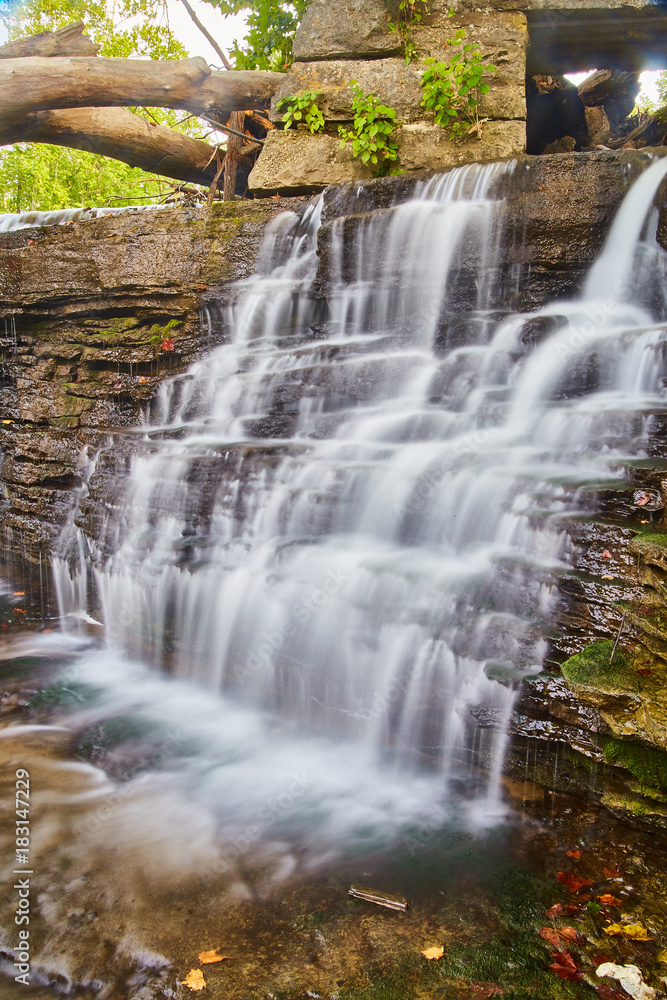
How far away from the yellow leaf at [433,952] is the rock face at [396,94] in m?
8.09

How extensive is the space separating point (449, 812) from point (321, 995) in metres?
1.19

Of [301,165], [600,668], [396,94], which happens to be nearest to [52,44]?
[301,165]

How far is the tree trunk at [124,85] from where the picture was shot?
26.7 feet

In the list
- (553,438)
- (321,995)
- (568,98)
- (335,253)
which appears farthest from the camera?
(568,98)

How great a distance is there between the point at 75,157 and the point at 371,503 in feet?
59.8

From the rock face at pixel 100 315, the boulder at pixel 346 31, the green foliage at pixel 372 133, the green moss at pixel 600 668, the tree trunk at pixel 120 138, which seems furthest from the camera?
the tree trunk at pixel 120 138

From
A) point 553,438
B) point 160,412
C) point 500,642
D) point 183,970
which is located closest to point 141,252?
point 160,412

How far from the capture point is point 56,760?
3.95 meters

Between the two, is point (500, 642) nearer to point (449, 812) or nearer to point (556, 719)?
point (556, 719)

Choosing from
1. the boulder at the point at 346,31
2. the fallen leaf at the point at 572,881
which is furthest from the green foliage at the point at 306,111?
the fallen leaf at the point at 572,881

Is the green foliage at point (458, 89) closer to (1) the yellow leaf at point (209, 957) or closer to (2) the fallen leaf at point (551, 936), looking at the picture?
(2) the fallen leaf at point (551, 936)

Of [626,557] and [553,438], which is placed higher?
[553,438]

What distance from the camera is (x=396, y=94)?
849 centimetres

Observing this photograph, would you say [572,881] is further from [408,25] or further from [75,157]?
[75,157]
